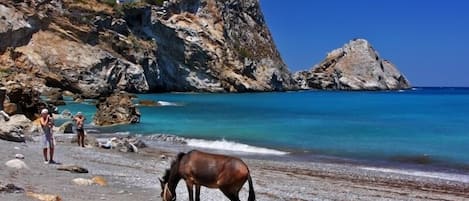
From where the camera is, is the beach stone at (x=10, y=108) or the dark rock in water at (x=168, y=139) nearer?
the dark rock in water at (x=168, y=139)

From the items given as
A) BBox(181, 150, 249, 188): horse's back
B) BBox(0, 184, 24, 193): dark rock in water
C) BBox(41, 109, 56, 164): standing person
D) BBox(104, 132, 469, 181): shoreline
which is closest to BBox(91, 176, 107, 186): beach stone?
BBox(0, 184, 24, 193): dark rock in water

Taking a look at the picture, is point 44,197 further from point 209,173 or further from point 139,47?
point 139,47

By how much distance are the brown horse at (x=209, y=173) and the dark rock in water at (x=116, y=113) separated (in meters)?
35.2

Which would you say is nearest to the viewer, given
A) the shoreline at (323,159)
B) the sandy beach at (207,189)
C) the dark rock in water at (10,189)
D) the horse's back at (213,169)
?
the horse's back at (213,169)

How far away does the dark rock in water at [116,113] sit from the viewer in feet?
151

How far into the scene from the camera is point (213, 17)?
141375 mm

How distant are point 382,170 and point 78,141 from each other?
13710mm

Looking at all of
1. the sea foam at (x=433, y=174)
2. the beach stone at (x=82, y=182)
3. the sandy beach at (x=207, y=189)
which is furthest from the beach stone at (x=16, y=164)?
the sea foam at (x=433, y=174)

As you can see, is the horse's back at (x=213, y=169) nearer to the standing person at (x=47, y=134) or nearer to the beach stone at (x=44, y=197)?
the beach stone at (x=44, y=197)

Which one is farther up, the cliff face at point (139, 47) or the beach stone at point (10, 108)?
the cliff face at point (139, 47)

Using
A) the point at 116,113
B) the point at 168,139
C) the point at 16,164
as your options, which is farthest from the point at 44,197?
the point at 116,113

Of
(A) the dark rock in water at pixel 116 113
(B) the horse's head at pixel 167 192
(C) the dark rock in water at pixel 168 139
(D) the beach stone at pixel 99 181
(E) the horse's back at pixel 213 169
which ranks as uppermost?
(A) the dark rock in water at pixel 116 113

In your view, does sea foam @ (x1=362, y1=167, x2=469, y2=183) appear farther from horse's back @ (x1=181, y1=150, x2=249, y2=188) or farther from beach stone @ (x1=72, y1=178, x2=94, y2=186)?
horse's back @ (x1=181, y1=150, x2=249, y2=188)

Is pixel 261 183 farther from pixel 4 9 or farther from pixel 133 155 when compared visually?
pixel 4 9
